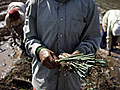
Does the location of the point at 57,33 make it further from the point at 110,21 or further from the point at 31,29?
the point at 110,21

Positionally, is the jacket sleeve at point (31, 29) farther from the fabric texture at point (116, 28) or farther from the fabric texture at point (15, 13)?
the fabric texture at point (116, 28)

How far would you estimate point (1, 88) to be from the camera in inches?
119

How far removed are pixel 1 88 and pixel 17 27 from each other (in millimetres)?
2056

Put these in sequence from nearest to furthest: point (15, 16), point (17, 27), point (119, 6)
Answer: point (15, 16) → point (17, 27) → point (119, 6)

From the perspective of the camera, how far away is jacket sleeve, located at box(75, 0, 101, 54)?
136 centimetres

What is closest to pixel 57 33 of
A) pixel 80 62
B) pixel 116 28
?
pixel 80 62

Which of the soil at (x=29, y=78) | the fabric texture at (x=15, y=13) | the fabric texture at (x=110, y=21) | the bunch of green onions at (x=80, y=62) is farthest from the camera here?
the fabric texture at (x=110, y=21)

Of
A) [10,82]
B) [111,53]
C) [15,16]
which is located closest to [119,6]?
[111,53]

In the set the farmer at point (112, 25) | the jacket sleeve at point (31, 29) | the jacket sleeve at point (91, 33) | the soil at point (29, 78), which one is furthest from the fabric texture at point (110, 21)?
the jacket sleeve at point (31, 29)

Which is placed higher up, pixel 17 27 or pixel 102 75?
pixel 17 27

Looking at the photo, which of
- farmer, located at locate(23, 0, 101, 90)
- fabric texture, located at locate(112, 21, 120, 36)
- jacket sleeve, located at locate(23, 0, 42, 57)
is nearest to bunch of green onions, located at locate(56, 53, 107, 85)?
farmer, located at locate(23, 0, 101, 90)

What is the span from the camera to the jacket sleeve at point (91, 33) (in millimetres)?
1362

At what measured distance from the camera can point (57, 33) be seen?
1.37 m

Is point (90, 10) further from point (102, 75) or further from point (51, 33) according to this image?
point (102, 75)
